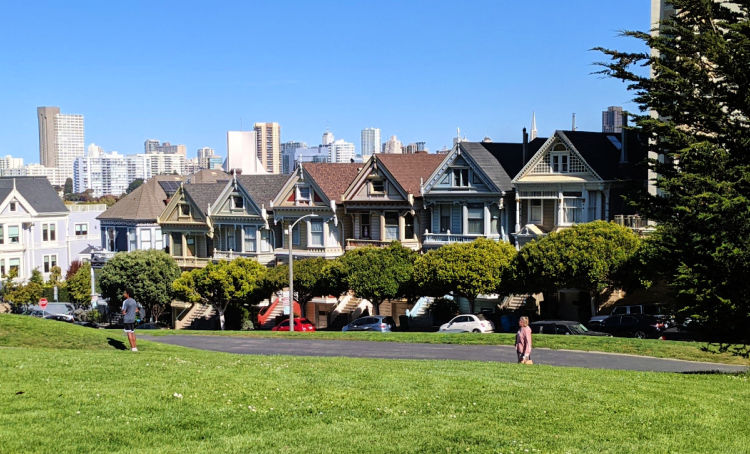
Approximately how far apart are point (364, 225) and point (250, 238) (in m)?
10.2

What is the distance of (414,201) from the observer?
60375 millimetres

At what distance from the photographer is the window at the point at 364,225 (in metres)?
62.8

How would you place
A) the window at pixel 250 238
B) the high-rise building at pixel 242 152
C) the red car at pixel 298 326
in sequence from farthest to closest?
the high-rise building at pixel 242 152, the window at pixel 250 238, the red car at pixel 298 326

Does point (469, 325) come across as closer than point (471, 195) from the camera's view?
Yes

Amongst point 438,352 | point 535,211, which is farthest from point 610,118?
point 438,352

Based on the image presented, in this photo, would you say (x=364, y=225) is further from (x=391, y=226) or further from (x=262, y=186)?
(x=262, y=186)

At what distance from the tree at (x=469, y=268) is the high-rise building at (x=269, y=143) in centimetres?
9297

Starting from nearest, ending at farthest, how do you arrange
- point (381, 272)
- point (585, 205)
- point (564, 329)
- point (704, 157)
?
point (704, 157)
point (564, 329)
point (585, 205)
point (381, 272)

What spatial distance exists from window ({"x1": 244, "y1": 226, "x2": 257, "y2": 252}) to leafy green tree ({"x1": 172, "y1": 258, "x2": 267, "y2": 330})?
5.06m

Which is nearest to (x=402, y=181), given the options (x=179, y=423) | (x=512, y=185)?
(x=512, y=185)

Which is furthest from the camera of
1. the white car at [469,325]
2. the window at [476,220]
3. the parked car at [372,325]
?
the window at [476,220]

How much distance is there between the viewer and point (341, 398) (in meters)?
Answer: 17.9

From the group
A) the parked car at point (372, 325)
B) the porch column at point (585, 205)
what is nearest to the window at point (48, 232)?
the parked car at point (372, 325)

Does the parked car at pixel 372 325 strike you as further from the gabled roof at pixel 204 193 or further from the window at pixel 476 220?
the gabled roof at pixel 204 193
